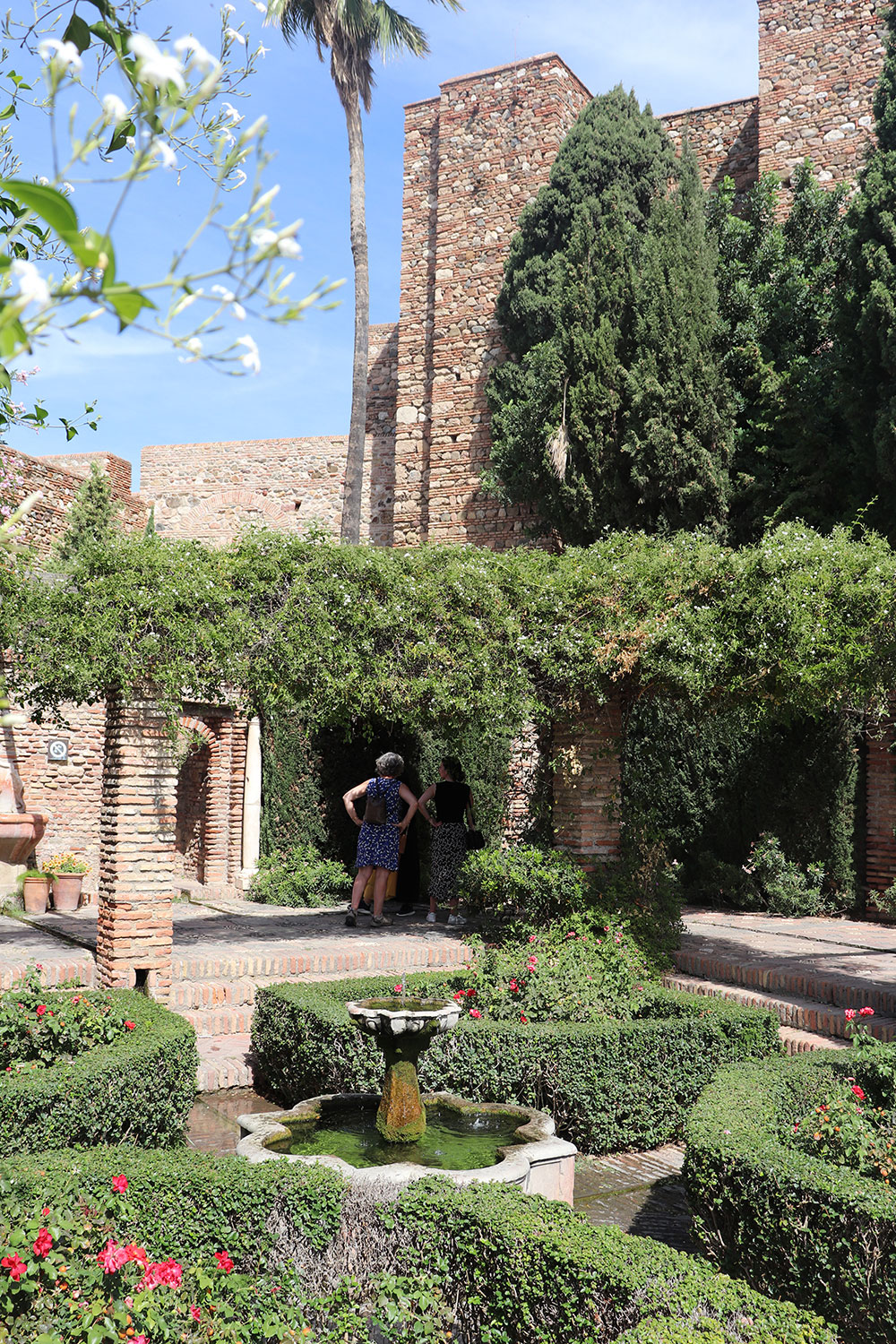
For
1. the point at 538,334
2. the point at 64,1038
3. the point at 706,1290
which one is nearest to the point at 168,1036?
the point at 64,1038

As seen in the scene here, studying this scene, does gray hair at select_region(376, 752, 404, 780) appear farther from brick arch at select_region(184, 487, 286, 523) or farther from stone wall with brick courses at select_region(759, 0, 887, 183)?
brick arch at select_region(184, 487, 286, 523)

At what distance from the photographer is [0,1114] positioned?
14.4 feet

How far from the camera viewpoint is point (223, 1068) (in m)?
6.63

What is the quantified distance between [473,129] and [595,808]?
43.9 feet

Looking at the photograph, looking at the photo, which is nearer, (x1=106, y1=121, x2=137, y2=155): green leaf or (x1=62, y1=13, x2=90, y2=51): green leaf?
(x1=62, y1=13, x2=90, y2=51): green leaf

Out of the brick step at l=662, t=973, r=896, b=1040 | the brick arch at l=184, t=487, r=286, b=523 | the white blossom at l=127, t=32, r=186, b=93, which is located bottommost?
the brick step at l=662, t=973, r=896, b=1040

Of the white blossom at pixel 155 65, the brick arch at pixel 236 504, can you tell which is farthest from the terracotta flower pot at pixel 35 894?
the brick arch at pixel 236 504

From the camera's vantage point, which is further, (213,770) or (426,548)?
(213,770)

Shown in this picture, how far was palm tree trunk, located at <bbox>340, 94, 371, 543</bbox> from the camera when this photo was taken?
17.5 meters

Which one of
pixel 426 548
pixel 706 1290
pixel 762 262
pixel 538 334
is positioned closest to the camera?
pixel 706 1290

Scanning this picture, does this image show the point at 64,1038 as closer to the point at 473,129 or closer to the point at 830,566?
the point at 830,566

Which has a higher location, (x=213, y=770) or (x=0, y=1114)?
(x=213, y=770)

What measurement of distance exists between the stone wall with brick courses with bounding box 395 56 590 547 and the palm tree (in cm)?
82

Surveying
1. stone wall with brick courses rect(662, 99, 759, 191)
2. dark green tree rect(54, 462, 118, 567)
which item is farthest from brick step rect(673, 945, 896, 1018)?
dark green tree rect(54, 462, 118, 567)
